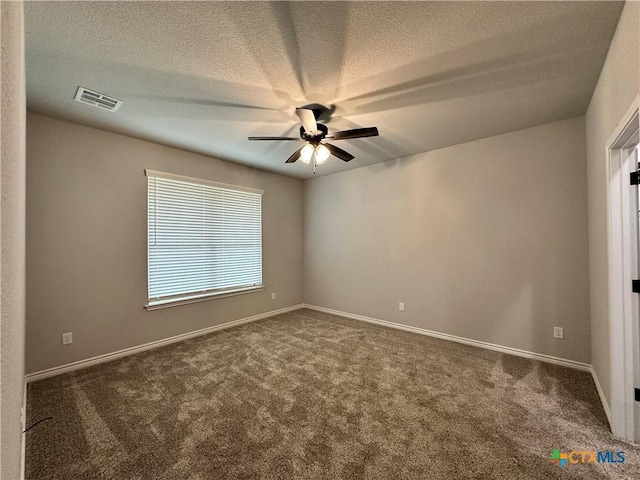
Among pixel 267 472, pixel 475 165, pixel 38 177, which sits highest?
pixel 475 165

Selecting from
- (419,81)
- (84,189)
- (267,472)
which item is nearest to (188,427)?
(267,472)

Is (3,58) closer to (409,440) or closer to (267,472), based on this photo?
(267,472)

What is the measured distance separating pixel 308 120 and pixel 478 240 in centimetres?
259

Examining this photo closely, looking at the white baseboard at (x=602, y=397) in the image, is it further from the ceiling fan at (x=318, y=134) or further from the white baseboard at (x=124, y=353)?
the white baseboard at (x=124, y=353)

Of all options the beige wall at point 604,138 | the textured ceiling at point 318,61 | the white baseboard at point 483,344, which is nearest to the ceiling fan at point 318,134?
the textured ceiling at point 318,61

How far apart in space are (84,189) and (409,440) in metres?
3.85

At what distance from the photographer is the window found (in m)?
3.40

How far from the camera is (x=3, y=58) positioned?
661 millimetres

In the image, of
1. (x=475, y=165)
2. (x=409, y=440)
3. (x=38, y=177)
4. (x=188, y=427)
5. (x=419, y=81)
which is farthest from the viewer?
(x=475, y=165)

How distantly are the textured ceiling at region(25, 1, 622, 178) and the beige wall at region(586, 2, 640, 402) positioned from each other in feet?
0.44

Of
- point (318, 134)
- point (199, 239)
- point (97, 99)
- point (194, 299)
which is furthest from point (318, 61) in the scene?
point (194, 299)

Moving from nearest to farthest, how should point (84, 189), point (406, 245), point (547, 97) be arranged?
point (547, 97)
point (84, 189)
point (406, 245)

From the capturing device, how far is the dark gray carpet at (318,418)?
1.55 m

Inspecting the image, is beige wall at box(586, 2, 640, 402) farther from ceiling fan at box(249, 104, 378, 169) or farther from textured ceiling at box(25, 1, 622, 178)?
ceiling fan at box(249, 104, 378, 169)
